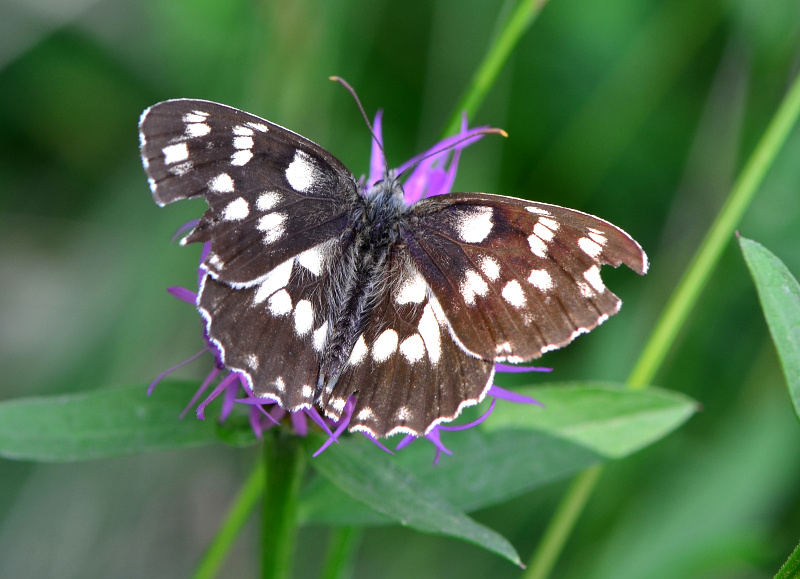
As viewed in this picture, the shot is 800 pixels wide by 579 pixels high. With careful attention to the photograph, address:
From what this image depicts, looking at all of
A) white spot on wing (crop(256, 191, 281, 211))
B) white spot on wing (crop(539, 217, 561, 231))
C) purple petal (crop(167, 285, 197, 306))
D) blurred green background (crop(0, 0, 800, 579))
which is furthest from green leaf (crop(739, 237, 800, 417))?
blurred green background (crop(0, 0, 800, 579))

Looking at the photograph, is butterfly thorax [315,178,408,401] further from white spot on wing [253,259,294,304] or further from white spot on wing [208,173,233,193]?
white spot on wing [208,173,233,193]

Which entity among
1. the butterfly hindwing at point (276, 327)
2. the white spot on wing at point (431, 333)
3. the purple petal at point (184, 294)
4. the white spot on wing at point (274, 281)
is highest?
the white spot on wing at point (431, 333)

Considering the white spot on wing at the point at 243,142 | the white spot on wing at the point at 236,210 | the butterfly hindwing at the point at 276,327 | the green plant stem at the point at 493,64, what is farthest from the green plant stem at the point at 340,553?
the green plant stem at the point at 493,64

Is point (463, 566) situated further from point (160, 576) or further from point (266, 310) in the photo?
point (266, 310)

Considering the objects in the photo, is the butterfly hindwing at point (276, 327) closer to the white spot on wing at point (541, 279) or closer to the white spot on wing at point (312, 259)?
the white spot on wing at point (312, 259)

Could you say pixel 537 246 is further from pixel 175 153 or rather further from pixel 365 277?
pixel 175 153

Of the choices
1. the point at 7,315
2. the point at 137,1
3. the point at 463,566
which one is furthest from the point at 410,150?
the point at 7,315
